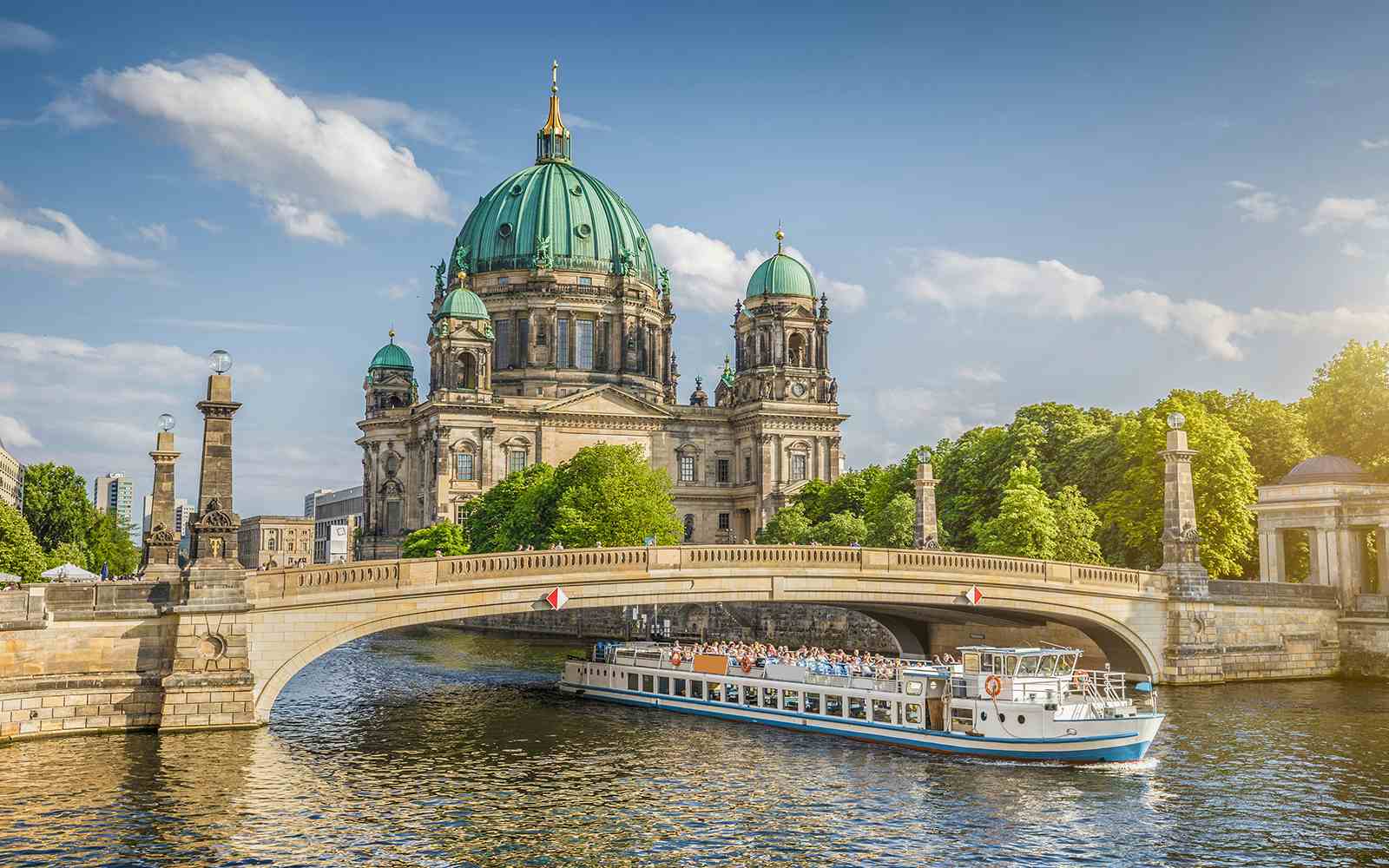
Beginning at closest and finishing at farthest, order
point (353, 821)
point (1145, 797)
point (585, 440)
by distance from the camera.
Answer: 1. point (353, 821)
2. point (1145, 797)
3. point (585, 440)

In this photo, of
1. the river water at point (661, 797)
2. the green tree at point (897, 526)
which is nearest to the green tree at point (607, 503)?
the green tree at point (897, 526)

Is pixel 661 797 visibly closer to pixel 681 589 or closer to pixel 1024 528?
pixel 681 589

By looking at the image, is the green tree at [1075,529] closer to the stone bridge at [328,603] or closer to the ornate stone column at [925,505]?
the ornate stone column at [925,505]

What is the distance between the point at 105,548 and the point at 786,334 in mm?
61819

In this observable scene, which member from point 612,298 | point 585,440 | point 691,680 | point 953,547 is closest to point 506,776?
point 691,680

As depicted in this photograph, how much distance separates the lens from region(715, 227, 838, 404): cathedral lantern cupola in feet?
428

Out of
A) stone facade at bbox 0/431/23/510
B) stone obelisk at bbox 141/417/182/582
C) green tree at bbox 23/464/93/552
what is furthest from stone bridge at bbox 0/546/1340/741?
stone facade at bbox 0/431/23/510

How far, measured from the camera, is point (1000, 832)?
32438 millimetres

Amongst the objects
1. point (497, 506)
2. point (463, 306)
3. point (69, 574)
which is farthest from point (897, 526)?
point (463, 306)

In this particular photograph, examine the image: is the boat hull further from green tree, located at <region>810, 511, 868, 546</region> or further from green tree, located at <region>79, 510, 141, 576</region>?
green tree, located at <region>79, 510, 141, 576</region>

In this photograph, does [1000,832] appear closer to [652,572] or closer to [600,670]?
[652,572]

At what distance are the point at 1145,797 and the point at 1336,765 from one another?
734cm

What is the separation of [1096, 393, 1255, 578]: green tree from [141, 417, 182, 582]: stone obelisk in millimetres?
45790

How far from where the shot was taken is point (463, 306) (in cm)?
13288
